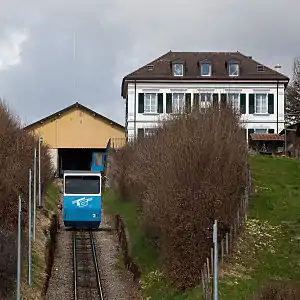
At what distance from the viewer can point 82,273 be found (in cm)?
3888

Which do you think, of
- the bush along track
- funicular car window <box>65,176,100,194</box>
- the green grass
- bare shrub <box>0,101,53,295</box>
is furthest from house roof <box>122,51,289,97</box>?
the bush along track

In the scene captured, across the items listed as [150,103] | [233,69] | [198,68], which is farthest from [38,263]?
[233,69]

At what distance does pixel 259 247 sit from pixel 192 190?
217 inches

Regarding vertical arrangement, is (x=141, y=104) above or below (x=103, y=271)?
above

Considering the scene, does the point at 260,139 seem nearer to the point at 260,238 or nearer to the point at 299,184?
the point at 299,184

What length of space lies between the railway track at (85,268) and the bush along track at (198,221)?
211cm

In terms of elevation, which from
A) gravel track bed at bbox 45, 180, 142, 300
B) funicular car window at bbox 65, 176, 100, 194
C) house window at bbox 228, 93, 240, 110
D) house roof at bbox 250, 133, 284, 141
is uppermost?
house window at bbox 228, 93, 240, 110

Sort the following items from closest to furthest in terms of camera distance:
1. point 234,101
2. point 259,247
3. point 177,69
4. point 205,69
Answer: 1. point 259,247
2. point 234,101
3. point 177,69
4. point 205,69

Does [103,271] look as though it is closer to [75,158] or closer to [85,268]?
[85,268]

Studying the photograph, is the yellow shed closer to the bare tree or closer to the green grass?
the bare tree

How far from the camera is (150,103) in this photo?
79750 mm

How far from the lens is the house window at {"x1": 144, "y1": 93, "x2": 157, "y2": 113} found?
260ft

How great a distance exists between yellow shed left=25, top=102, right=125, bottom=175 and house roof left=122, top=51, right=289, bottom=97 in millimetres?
6593

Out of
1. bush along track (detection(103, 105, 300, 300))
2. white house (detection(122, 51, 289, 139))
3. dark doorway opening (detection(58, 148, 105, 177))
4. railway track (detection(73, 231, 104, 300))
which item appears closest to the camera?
bush along track (detection(103, 105, 300, 300))
